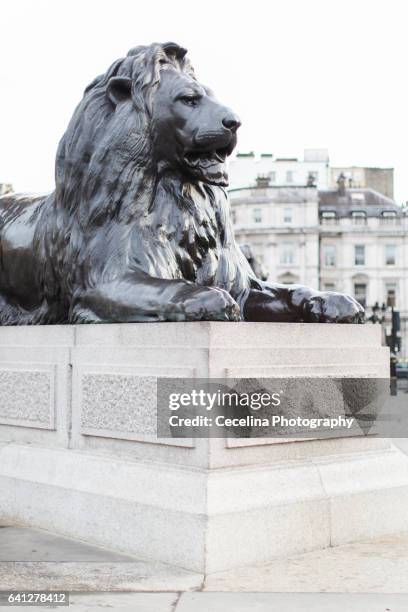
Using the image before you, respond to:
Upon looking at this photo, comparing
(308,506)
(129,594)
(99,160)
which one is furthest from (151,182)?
(129,594)

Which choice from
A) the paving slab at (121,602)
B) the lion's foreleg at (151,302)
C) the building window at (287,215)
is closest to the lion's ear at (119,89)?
the lion's foreleg at (151,302)

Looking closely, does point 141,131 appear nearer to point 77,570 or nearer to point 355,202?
point 77,570

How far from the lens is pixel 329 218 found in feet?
245

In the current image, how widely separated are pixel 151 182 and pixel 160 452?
1786 mm

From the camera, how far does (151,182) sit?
18.5 ft

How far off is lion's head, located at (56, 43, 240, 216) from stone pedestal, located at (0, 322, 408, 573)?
997mm

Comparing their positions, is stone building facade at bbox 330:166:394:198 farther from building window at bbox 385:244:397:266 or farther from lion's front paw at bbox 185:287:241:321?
lion's front paw at bbox 185:287:241:321

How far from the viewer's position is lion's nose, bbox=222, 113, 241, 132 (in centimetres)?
528

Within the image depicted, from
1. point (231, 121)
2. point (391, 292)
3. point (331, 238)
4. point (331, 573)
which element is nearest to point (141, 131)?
point (231, 121)

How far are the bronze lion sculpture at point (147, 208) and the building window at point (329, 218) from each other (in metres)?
69.7

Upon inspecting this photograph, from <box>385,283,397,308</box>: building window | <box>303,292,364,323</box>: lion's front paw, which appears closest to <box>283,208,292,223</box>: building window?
<box>385,283,397,308</box>: building window

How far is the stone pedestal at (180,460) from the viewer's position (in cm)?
448

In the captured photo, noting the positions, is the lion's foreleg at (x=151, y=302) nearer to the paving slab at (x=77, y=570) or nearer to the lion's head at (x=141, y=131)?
the lion's head at (x=141, y=131)

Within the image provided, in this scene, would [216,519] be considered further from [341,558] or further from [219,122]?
[219,122]
